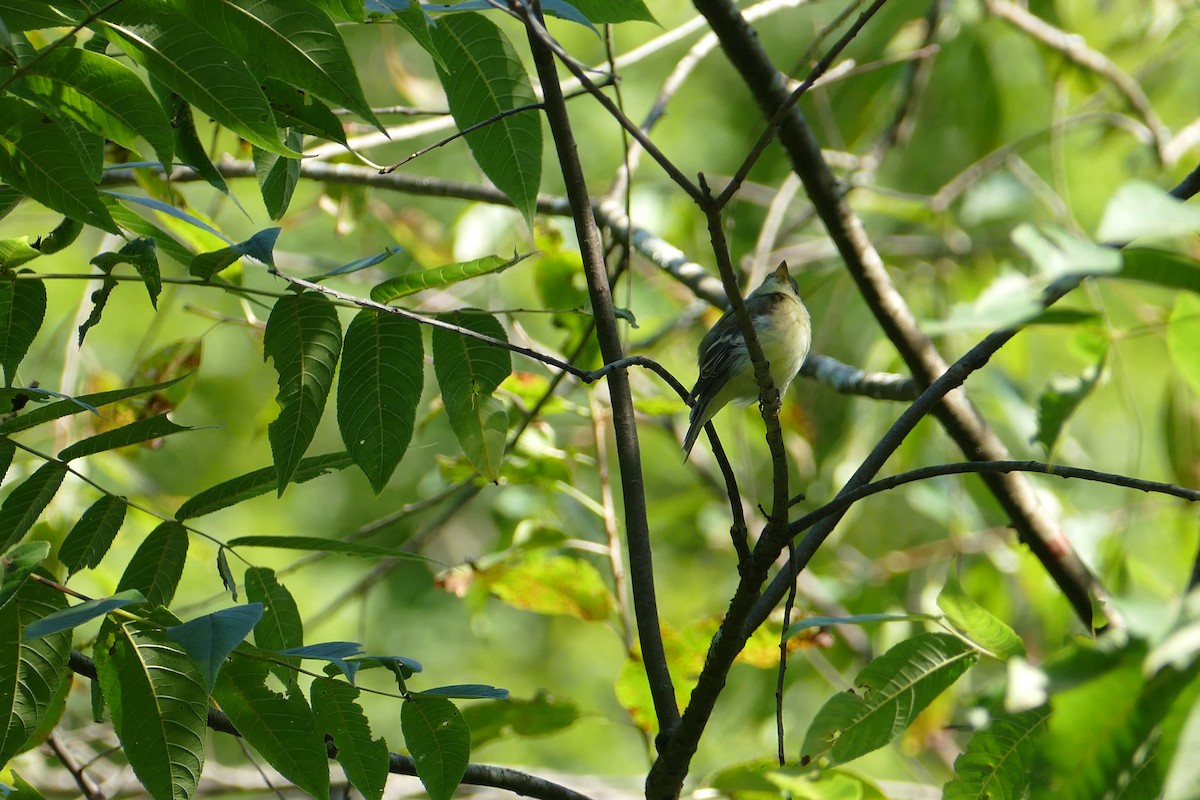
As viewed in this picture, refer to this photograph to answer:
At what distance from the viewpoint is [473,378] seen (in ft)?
6.58

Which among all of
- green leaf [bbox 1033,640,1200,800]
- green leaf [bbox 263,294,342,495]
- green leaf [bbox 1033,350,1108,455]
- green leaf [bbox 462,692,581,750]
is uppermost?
green leaf [bbox 1033,350,1108,455]

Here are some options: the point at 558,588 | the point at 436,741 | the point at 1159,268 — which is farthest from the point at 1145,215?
the point at 558,588

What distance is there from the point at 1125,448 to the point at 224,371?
7.15 meters

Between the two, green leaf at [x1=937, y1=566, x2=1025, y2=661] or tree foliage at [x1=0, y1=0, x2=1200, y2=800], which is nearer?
tree foliage at [x1=0, y1=0, x2=1200, y2=800]

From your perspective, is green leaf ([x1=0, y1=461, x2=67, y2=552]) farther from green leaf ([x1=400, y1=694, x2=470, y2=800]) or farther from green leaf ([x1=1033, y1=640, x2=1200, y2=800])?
green leaf ([x1=1033, y1=640, x2=1200, y2=800])

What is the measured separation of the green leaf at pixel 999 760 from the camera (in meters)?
1.64

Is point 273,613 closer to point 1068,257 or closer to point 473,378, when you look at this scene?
point 473,378

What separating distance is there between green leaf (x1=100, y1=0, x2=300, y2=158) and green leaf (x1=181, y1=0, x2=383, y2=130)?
0.04 m

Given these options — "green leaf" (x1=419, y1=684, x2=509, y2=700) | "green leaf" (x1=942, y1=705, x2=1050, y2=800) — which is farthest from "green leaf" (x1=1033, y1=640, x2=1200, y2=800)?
"green leaf" (x1=419, y1=684, x2=509, y2=700)

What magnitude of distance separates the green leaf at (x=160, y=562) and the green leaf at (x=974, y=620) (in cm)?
128

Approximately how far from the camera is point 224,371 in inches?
333

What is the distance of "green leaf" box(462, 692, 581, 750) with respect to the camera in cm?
292

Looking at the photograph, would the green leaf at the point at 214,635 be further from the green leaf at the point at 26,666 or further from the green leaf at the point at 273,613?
the green leaf at the point at 273,613

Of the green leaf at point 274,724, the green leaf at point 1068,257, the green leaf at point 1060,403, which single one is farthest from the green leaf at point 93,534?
the green leaf at point 1060,403
